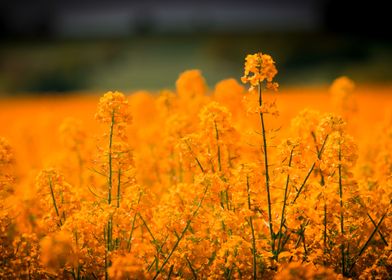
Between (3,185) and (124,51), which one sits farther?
(124,51)

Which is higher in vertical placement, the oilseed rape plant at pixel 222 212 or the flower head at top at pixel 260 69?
the flower head at top at pixel 260 69

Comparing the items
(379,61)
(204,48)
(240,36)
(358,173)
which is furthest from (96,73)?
(358,173)

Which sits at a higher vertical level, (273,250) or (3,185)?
(3,185)

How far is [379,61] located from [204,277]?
34.8m

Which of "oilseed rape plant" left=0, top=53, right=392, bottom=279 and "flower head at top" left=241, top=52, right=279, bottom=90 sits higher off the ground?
"flower head at top" left=241, top=52, right=279, bottom=90

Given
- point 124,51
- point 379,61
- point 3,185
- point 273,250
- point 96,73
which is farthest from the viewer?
point 124,51

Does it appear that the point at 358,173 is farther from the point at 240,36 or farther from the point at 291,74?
the point at 240,36

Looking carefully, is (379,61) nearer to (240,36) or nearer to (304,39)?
(304,39)

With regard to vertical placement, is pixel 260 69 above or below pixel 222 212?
above

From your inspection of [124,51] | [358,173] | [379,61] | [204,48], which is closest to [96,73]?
[124,51]

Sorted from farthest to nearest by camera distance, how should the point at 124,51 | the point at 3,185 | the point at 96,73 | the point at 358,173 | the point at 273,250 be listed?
the point at 124,51 < the point at 96,73 < the point at 358,173 < the point at 3,185 < the point at 273,250

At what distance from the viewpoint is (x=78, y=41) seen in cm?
4500

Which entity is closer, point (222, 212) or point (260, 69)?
point (260, 69)

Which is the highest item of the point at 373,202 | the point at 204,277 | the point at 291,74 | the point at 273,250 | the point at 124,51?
the point at 124,51
